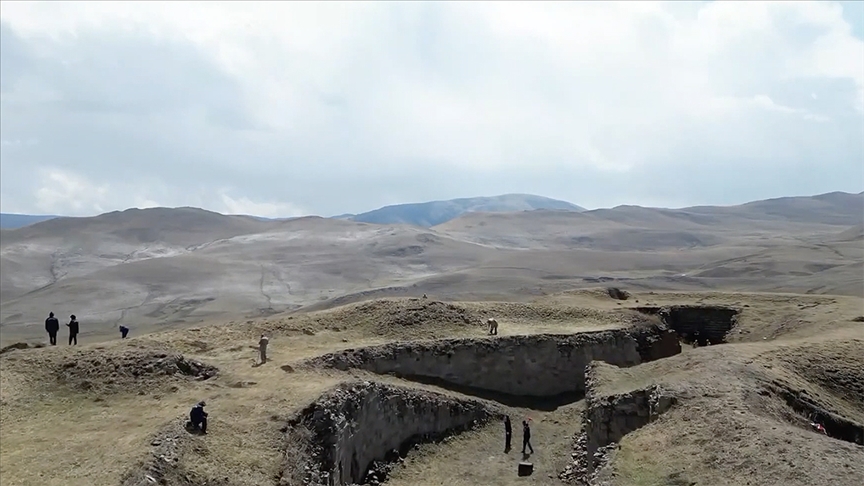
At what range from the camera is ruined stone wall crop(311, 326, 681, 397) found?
26.1 metres

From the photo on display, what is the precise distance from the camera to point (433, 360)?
88.0ft

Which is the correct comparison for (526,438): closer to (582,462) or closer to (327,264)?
(582,462)

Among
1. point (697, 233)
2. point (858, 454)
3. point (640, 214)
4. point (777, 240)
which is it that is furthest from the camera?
point (640, 214)

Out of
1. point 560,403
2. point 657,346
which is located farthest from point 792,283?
point 560,403

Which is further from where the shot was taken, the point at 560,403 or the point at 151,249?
the point at 151,249

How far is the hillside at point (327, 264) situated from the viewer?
258ft

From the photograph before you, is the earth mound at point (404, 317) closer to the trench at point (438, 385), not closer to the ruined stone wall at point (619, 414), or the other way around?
the trench at point (438, 385)

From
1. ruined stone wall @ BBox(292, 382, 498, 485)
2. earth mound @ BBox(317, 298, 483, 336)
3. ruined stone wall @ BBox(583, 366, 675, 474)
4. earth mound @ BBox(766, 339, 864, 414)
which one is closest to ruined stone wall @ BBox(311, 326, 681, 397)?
ruined stone wall @ BBox(292, 382, 498, 485)

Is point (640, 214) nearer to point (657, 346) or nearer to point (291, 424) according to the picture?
point (657, 346)

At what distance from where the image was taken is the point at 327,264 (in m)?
111

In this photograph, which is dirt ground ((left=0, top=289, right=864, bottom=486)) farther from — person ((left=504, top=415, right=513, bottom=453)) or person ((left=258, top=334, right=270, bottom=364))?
person ((left=258, top=334, right=270, bottom=364))

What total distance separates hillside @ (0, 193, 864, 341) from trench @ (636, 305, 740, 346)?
2172 centimetres

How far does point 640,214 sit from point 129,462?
195 m

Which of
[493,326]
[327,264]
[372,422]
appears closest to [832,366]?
[493,326]
